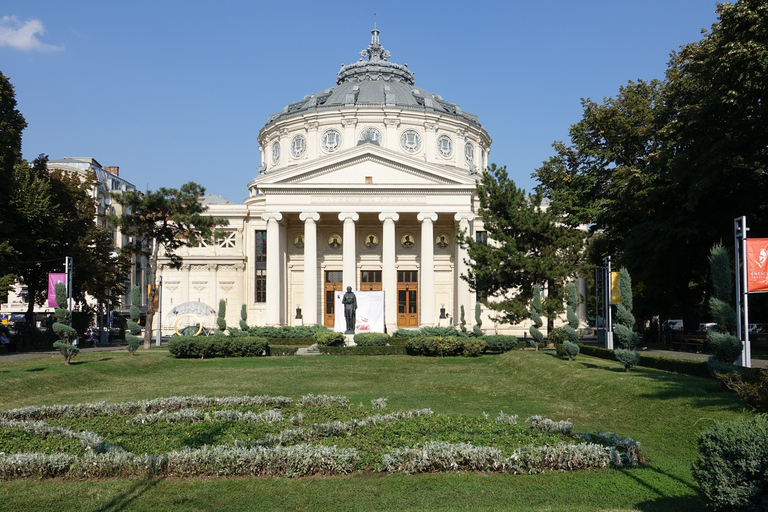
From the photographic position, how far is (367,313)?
45.8 metres

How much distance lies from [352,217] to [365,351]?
21.1 metres

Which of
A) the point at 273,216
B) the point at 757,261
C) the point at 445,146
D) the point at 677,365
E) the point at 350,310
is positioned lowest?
the point at 677,365

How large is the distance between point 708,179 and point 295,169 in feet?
116

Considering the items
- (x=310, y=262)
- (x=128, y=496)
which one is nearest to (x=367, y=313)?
(x=310, y=262)

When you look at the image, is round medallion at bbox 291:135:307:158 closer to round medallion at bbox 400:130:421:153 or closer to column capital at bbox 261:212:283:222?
round medallion at bbox 400:130:421:153

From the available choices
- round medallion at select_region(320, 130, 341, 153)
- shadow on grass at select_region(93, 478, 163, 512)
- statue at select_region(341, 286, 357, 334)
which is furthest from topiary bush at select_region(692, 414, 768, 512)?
round medallion at select_region(320, 130, 341, 153)

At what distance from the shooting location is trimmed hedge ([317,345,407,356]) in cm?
3769

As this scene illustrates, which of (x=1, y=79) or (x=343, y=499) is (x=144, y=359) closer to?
(x=1, y=79)

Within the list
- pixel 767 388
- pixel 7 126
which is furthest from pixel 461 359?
pixel 7 126

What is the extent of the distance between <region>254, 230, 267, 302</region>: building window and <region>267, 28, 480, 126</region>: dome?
15.3 metres

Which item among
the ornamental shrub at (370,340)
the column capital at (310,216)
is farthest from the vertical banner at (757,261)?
the column capital at (310,216)

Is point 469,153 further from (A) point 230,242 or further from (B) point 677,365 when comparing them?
(B) point 677,365

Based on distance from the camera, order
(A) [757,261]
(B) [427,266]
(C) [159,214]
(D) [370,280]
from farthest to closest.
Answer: (D) [370,280] < (B) [427,266] < (C) [159,214] < (A) [757,261]

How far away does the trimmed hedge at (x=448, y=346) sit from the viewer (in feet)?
119
